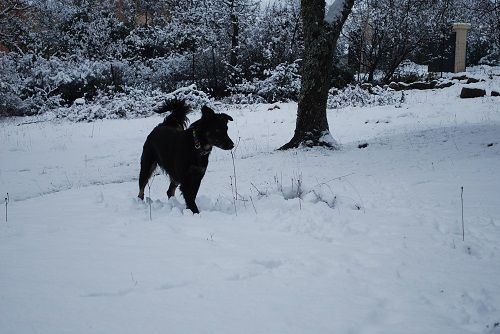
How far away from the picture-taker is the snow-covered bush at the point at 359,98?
49.8 ft

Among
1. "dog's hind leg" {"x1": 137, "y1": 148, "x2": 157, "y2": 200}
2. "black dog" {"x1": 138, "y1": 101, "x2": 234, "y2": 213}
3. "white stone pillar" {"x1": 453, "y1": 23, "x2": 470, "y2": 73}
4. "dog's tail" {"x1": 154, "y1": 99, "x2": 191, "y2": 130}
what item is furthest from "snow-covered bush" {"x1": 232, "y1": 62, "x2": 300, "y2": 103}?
"black dog" {"x1": 138, "y1": 101, "x2": 234, "y2": 213}

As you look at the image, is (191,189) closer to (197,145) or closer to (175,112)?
(197,145)

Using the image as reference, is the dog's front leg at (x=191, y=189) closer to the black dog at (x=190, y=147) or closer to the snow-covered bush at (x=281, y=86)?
the black dog at (x=190, y=147)

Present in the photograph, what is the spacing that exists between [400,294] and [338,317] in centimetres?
46

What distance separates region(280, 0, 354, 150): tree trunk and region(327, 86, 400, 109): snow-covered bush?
7862 mm

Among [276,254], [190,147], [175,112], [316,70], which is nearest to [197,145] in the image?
[190,147]

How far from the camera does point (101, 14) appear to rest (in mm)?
23688

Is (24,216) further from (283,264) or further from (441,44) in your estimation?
(441,44)

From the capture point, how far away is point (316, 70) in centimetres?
745

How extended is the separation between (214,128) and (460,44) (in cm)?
2166

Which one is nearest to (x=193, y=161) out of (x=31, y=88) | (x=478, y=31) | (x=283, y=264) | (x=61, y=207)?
(x=61, y=207)

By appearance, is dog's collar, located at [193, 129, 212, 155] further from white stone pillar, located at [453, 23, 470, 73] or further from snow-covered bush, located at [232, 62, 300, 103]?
white stone pillar, located at [453, 23, 470, 73]

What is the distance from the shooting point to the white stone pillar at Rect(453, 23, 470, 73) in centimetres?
2094

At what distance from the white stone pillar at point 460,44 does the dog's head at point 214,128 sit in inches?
839
